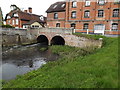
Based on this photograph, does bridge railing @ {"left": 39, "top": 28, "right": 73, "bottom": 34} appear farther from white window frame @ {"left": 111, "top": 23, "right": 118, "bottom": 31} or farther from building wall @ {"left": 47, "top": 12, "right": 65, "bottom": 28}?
white window frame @ {"left": 111, "top": 23, "right": 118, "bottom": 31}

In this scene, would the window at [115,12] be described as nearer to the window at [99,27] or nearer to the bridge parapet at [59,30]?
the window at [99,27]

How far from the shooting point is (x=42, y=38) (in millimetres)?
31688

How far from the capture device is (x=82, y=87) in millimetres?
4676

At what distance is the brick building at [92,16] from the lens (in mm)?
25969

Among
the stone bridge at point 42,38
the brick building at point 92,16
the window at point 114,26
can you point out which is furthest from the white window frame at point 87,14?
the stone bridge at point 42,38

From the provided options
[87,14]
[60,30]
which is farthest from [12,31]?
[87,14]

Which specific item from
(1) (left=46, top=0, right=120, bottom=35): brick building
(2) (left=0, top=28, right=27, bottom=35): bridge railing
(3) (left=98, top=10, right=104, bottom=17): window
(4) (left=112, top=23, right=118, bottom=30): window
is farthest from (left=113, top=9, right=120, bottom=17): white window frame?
(2) (left=0, top=28, right=27, bottom=35): bridge railing

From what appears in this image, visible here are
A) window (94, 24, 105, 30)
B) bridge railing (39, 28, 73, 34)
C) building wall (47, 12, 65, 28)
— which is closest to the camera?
bridge railing (39, 28, 73, 34)

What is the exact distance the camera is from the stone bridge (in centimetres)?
2136

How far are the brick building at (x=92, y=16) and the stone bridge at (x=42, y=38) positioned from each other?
6246mm

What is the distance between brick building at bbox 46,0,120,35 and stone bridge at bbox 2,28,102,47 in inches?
246

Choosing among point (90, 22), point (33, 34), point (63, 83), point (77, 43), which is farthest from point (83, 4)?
point (63, 83)

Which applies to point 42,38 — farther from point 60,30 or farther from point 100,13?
point 100,13

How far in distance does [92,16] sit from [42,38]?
550 inches
